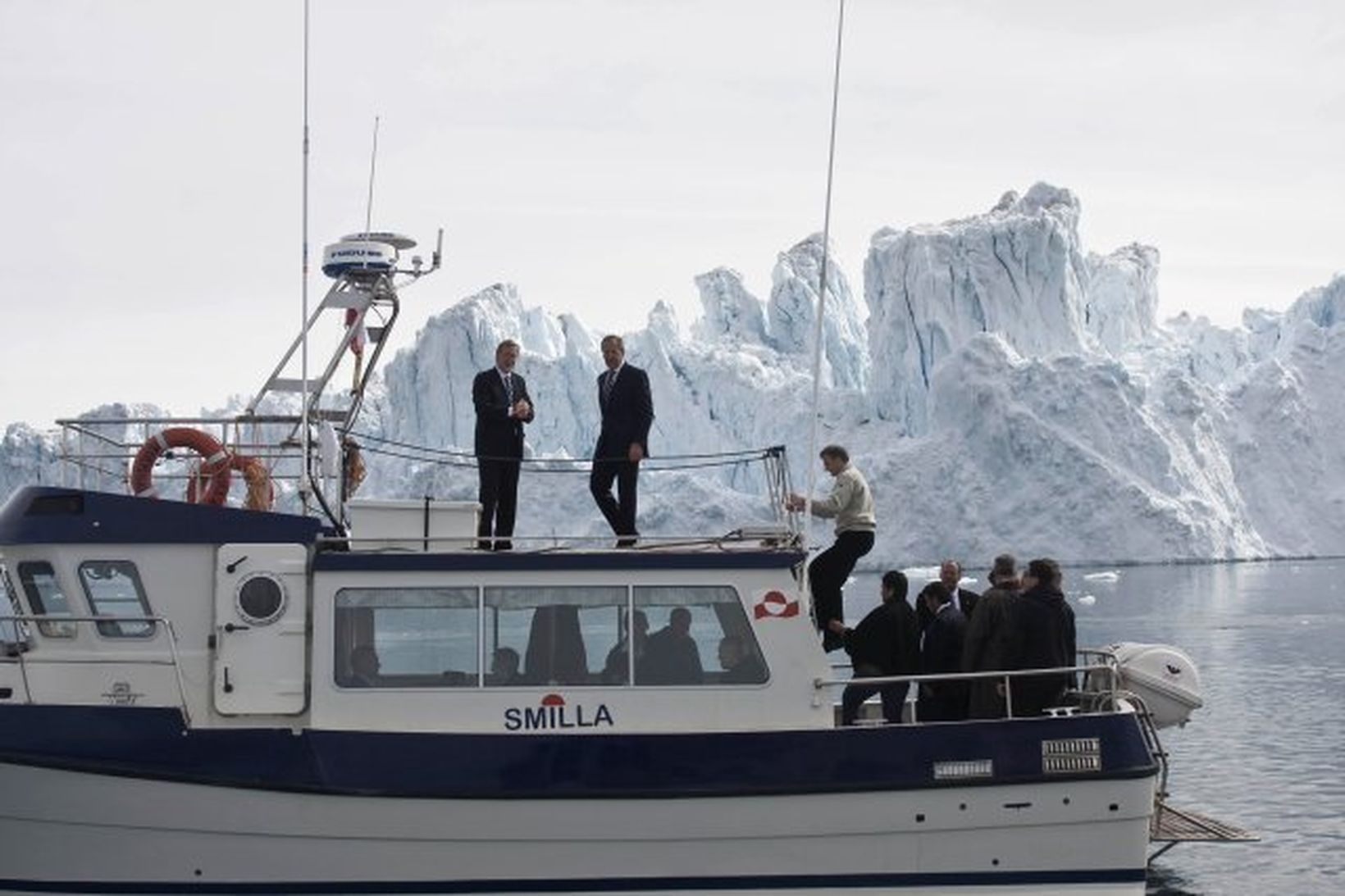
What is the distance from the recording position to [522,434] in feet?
39.5

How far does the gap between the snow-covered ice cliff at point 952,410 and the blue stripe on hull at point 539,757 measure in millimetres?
51893

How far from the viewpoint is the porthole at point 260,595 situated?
35.1 feet

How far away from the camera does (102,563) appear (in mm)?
10820

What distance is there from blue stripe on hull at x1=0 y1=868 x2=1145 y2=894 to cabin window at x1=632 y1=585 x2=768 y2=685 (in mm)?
1194

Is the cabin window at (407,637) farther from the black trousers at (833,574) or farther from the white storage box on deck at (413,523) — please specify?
the black trousers at (833,574)

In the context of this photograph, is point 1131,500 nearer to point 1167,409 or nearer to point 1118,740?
point 1167,409

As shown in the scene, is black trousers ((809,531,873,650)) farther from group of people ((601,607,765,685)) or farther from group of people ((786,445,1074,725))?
group of people ((601,607,765,685))

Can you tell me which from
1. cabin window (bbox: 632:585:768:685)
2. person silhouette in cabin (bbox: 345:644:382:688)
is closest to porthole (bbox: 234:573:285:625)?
person silhouette in cabin (bbox: 345:644:382:688)

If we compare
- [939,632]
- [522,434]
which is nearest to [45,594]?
[522,434]

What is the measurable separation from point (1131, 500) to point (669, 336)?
2344 centimetres

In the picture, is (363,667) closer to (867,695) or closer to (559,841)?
(559,841)

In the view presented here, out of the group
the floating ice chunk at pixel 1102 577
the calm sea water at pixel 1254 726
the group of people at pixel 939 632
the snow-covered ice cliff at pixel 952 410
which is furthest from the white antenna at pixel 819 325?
the floating ice chunk at pixel 1102 577

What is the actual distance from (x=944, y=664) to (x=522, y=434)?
10.5ft

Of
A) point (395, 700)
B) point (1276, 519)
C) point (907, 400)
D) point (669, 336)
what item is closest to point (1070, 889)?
point (395, 700)
